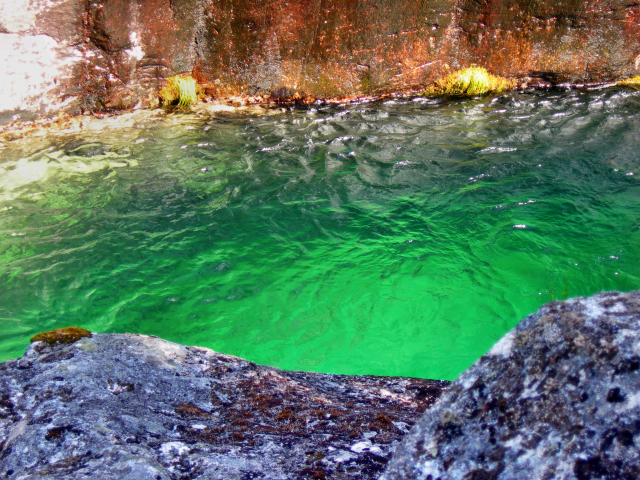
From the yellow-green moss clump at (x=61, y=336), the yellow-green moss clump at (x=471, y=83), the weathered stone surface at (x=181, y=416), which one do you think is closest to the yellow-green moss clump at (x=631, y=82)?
the yellow-green moss clump at (x=471, y=83)

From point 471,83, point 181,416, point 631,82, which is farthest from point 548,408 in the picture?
point 631,82

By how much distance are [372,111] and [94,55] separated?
5.22 metres

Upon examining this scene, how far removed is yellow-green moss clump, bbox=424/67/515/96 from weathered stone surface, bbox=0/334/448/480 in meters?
7.94

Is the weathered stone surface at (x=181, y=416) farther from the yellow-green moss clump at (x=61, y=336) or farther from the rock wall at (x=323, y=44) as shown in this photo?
the rock wall at (x=323, y=44)

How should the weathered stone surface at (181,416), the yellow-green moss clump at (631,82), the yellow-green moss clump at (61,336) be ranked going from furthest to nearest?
the yellow-green moss clump at (631,82)
the yellow-green moss clump at (61,336)
the weathered stone surface at (181,416)

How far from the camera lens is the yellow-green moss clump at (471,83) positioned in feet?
30.0

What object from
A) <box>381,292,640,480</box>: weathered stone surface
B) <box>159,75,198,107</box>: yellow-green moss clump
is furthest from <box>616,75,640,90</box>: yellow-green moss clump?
<box>381,292,640,480</box>: weathered stone surface

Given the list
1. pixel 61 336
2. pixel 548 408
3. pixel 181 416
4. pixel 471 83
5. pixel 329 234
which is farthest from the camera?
pixel 471 83

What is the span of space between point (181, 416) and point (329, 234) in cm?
391

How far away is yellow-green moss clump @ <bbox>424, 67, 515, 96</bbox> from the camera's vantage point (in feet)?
30.0

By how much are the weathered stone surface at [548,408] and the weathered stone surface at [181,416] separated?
41cm

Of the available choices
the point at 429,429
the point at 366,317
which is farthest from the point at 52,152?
the point at 429,429

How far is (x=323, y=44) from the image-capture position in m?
9.26

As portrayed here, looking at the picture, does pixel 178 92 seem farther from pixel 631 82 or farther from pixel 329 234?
pixel 631 82
